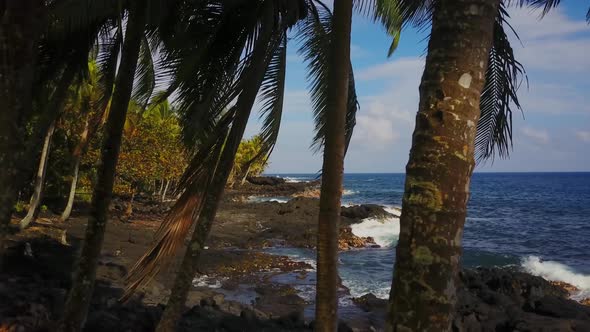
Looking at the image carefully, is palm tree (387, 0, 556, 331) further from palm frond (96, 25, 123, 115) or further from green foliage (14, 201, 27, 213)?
green foliage (14, 201, 27, 213)

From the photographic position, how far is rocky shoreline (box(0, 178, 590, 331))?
318 inches

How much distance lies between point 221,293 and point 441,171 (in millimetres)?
12321

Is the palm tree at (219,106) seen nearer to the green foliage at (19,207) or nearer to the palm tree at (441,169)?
the palm tree at (441,169)

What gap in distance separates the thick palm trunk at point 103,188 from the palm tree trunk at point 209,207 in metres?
0.84

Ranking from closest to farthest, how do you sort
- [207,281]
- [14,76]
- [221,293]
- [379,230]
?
[14,76] < [221,293] < [207,281] < [379,230]

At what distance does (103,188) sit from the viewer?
5352 mm

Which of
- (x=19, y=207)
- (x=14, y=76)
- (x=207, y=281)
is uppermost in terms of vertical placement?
(x=14, y=76)

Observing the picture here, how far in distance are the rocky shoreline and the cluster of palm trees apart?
8.27ft

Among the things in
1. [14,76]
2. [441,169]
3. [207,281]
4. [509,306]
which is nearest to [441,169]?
[441,169]

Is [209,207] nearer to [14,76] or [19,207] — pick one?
[14,76]

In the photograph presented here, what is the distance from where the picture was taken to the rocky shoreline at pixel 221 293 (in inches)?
318

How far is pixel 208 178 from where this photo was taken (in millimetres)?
5605

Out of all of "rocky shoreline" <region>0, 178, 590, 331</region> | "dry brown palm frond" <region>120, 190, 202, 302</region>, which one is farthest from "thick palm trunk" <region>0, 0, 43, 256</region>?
"rocky shoreline" <region>0, 178, 590, 331</region>

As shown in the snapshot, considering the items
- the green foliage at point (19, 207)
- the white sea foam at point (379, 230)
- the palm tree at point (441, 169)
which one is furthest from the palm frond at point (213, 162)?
the white sea foam at point (379, 230)
